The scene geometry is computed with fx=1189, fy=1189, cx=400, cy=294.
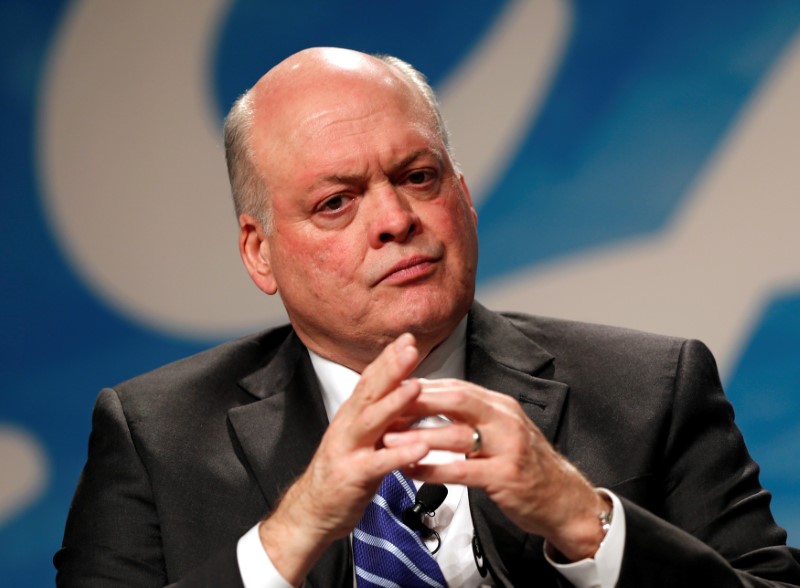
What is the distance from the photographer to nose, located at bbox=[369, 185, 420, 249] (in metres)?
2.29

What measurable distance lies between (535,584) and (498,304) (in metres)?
1.43

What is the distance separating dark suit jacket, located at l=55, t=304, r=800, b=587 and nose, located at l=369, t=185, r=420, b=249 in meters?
0.37

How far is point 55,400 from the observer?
140 inches

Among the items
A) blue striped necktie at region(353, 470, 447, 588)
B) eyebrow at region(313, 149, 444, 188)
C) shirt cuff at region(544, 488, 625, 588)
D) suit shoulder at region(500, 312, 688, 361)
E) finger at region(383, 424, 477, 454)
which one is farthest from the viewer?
suit shoulder at region(500, 312, 688, 361)

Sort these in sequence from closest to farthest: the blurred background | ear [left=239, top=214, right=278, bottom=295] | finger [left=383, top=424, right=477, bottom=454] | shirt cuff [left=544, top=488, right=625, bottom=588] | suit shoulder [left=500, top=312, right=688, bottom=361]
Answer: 1. finger [left=383, top=424, right=477, bottom=454]
2. shirt cuff [left=544, top=488, right=625, bottom=588]
3. suit shoulder [left=500, top=312, right=688, bottom=361]
4. ear [left=239, top=214, right=278, bottom=295]
5. the blurred background

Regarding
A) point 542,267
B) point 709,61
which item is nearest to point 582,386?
point 542,267

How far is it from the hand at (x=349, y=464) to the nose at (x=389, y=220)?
0.43 m

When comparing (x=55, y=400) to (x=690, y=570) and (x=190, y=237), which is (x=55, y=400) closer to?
(x=190, y=237)

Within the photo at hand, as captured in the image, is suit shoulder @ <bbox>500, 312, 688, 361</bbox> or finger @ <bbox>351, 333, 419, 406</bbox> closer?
finger @ <bbox>351, 333, 419, 406</bbox>

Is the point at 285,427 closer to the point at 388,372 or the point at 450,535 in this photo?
the point at 450,535

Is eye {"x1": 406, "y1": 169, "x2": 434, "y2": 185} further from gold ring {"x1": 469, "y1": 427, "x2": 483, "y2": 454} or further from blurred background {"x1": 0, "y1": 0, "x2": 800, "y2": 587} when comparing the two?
blurred background {"x1": 0, "y1": 0, "x2": 800, "y2": 587}

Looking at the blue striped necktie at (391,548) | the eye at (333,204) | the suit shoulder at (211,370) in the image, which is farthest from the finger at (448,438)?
the suit shoulder at (211,370)

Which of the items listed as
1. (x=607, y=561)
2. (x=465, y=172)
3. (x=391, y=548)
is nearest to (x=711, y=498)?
(x=607, y=561)

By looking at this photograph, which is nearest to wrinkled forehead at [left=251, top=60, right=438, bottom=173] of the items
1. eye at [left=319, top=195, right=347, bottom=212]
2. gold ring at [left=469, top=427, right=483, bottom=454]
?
eye at [left=319, top=195, right=347, bottom=212]
